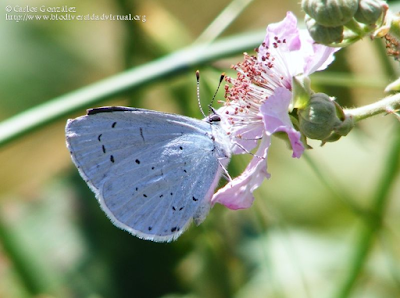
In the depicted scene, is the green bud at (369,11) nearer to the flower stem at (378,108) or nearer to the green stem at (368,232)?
the flower stem at (378,108)

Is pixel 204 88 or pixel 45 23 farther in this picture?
pixel 45 23

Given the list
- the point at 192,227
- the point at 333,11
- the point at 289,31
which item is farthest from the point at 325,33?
the point at 192,227

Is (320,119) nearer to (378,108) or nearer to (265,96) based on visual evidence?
(378,108)

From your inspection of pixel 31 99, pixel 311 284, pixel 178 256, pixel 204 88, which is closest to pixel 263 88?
pixel 204 88

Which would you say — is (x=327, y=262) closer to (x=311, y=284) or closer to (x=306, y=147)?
(x=311, y=284)

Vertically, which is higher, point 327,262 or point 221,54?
point 221,54

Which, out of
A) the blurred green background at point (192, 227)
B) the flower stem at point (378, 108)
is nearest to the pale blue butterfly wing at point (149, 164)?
the blurred green background at point (192, 227)

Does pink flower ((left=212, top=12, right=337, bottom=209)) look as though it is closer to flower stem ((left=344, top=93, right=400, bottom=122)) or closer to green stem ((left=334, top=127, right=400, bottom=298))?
flower stem ((left=344, top=93, right=400, bottom=122))

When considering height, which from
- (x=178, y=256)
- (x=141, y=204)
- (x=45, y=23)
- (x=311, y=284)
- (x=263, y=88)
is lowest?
(x=311, y=284)
